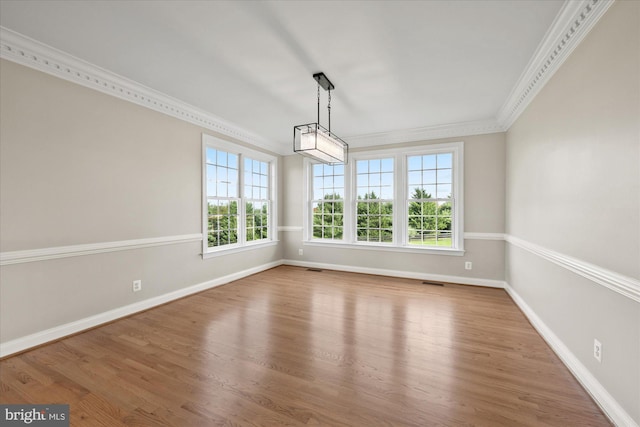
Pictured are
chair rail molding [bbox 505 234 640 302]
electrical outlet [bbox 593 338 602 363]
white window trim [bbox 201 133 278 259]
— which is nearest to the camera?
chair rail molding [bbox 505 234 640 302]

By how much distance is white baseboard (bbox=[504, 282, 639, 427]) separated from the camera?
5.11 ft

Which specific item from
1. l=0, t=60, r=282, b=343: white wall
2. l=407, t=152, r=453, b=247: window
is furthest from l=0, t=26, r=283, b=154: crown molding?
l=407, t=152, r=453, b=247: window

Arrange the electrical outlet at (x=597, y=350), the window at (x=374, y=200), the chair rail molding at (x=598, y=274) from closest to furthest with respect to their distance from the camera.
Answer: the chair rail molding at (x=598, y=274) → the electrical outlet at (x=597, y=350) → the window at (x=374, y=200)

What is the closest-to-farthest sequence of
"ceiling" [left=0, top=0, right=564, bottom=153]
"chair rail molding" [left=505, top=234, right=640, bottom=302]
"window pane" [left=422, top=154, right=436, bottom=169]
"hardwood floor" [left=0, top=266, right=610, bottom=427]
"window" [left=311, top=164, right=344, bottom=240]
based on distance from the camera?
"chair rail molding" [left=505, top=234, right=640, bottom=302] → "hardwood floor" [left=0, top=266, right=610, bottom=427] → "ceiling" [left=0, top=0, right=564, bottom=153] → "window pane" [left=422, top=154, right=436, bottom=169] → "window" [left=311, top=164, right=344, bottom=240]

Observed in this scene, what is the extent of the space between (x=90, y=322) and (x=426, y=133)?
544 centimetres

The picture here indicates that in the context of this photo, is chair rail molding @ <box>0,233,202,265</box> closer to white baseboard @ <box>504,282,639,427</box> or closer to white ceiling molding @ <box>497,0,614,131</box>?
white baseboard @ <box>504,282,639,427</box>

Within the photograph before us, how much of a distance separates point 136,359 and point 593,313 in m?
3.50

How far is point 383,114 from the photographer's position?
4.15 metres

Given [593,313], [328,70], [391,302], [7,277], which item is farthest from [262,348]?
[328,70]

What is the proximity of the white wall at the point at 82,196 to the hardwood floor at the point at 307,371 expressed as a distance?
0.40 meters

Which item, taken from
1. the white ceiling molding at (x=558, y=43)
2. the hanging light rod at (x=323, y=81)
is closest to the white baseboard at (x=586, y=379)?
the white ceiling molding at (x=558, y=43)

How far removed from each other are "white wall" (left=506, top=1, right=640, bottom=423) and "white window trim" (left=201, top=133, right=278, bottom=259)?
4308mm

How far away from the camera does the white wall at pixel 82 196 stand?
7.81 ft

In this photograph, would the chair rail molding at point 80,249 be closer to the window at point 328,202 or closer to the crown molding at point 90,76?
the crown molding at point 90,76
